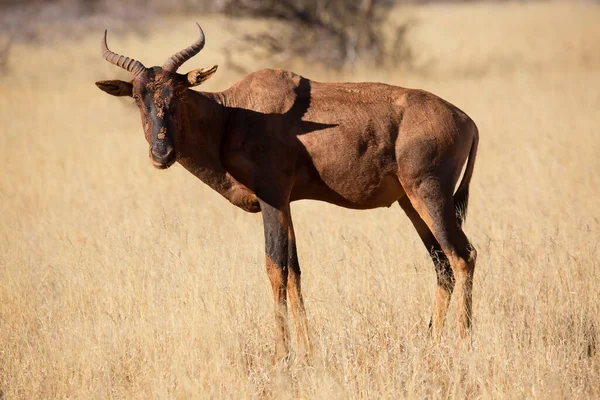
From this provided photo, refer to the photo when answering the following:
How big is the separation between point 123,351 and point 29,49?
3007cm

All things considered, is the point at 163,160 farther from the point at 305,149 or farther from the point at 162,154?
the point at 305,149

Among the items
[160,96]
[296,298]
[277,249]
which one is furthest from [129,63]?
[296,298]

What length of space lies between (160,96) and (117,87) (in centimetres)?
49

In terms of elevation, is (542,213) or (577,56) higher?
(577,56)

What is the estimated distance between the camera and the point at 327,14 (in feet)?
71.7

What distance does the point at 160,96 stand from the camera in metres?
6.12

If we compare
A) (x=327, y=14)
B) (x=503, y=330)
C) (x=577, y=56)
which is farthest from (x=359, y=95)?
(x=577, y=56)

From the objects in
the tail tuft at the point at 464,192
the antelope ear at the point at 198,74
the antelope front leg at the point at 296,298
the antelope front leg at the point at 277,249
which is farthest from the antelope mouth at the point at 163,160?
the tail tuft at the point at 464,192

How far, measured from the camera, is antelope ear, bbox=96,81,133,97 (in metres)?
6.33

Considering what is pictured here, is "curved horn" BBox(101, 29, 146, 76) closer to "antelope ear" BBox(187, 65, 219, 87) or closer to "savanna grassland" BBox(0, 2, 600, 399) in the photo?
"antelope ear" BBox(187, 65, 219, 87)

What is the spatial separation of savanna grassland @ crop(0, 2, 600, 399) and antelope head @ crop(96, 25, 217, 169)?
1414 millimetres

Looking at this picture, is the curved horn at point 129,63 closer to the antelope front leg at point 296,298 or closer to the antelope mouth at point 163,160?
the antelope mouth at point 163,160

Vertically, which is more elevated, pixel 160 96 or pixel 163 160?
pixel 160 96

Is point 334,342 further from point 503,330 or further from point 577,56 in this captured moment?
point 577,56
